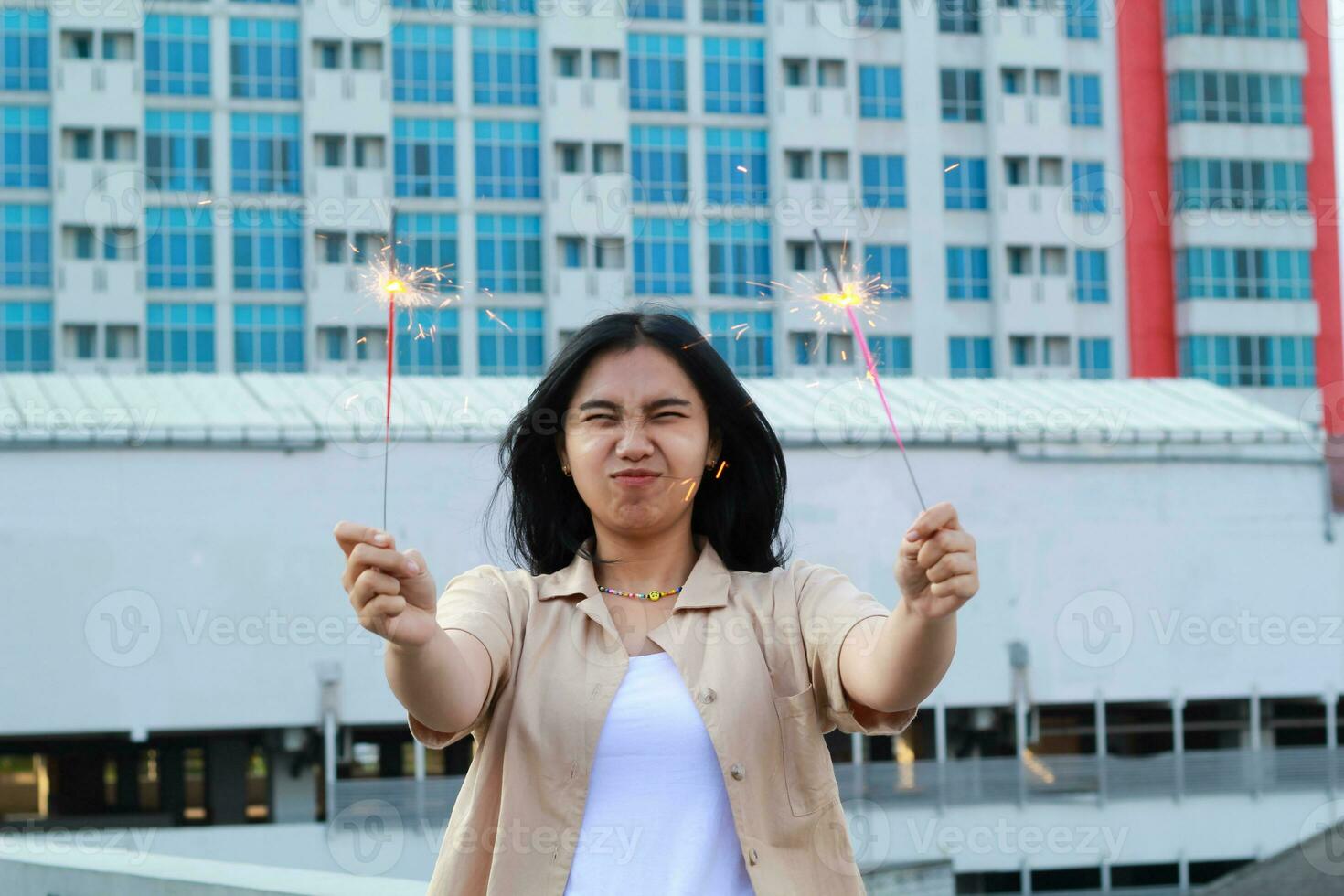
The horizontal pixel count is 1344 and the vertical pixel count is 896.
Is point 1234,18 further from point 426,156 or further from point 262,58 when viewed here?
point 262,58

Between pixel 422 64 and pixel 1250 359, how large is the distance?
2116 cm

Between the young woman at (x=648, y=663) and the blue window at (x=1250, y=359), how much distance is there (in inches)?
1546

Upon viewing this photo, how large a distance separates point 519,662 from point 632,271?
3606cm

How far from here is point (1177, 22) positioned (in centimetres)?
4038

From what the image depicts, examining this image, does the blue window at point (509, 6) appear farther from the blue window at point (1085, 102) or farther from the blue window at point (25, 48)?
the blue window at point (1085, 102)

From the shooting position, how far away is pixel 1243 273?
40.3 metres

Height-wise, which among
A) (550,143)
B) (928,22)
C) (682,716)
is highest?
(928,22)

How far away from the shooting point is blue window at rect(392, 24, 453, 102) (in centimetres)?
3759

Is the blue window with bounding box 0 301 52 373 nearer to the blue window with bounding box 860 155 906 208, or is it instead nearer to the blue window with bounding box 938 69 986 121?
the blue window with bounding box 860 155 906 208

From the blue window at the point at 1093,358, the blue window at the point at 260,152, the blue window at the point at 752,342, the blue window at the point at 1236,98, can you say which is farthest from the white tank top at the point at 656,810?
the blue window at the point at 1236,98

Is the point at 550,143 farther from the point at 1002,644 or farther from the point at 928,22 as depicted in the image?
the point at 1002,644

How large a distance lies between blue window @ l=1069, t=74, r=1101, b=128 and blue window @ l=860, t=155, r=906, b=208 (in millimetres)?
4551

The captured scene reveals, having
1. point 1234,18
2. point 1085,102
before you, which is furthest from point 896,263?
point 1234,18

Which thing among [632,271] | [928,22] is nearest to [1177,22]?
[928,22]
